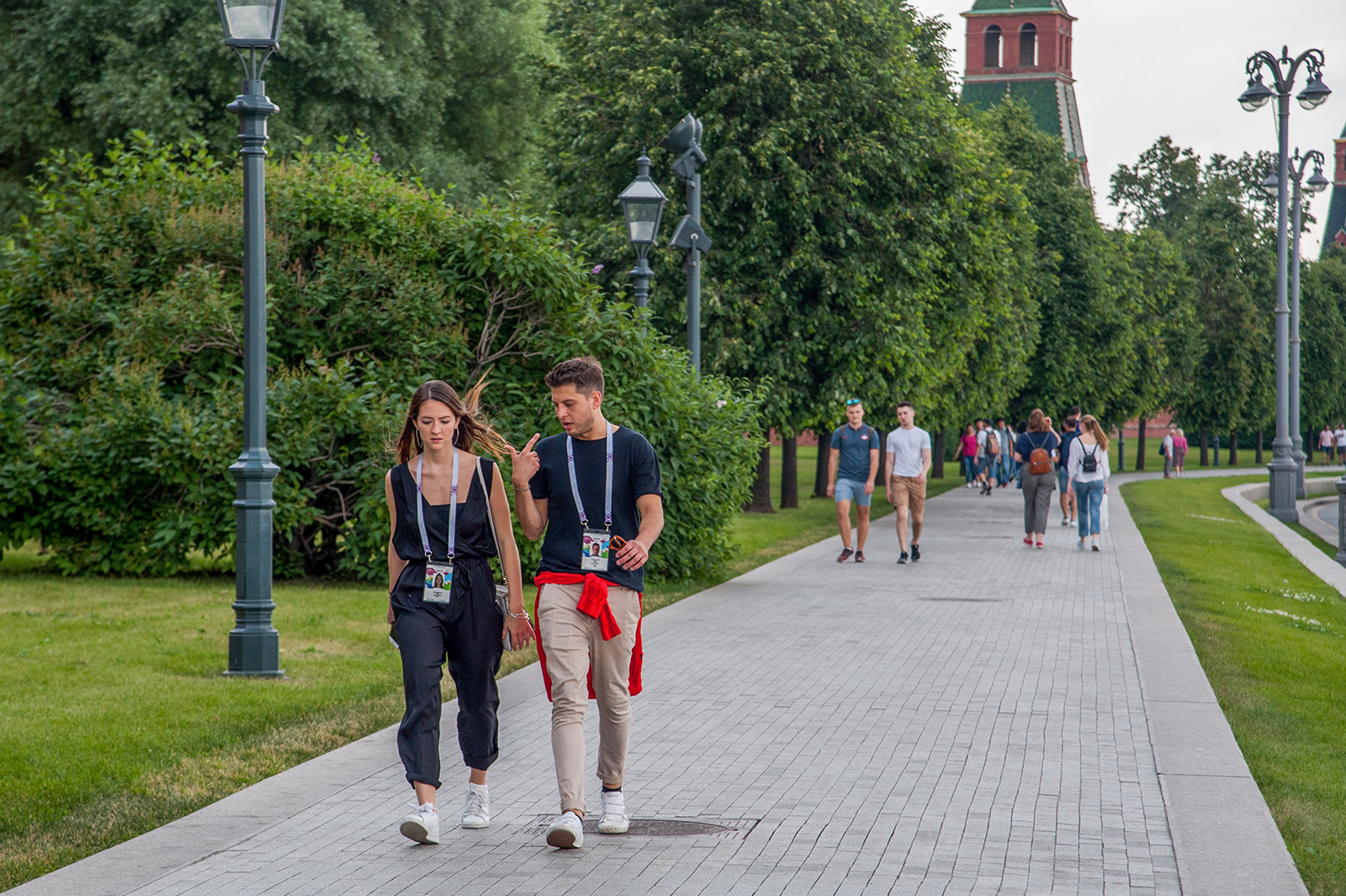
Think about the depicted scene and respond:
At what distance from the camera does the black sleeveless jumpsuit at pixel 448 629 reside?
5230 mm

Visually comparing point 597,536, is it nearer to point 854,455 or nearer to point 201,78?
point 854,455

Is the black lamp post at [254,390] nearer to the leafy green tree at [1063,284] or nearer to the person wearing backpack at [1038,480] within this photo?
the person wearing backpack at [1038,480]

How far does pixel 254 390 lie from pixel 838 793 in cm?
475

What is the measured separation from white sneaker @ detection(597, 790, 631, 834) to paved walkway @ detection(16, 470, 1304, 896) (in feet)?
0.17

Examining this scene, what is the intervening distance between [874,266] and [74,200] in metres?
13.0

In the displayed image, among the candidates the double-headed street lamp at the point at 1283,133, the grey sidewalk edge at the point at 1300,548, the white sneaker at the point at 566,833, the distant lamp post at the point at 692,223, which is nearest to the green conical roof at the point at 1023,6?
the grey sidewalk edge at the point at 1300,548

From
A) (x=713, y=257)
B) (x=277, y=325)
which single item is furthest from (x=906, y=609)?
(x=713, y=257)

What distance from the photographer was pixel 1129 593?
541 inches

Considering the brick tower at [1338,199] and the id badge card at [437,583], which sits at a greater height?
the brick tower at [1338,199]

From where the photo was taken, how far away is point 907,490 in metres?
17.3

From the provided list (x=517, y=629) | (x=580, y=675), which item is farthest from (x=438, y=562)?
(x=580, y=675)

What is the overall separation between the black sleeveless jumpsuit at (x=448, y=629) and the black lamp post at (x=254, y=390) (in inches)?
149

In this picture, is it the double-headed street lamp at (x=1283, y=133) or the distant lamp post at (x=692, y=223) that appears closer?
the distant lamp post at (x=692, y=223)

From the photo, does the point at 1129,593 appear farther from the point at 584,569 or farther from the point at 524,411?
the point at 584,569
